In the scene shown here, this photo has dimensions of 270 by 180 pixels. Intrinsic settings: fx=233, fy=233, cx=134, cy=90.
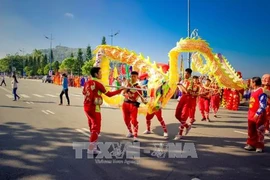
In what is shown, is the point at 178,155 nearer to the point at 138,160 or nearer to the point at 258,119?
the point at 138,160

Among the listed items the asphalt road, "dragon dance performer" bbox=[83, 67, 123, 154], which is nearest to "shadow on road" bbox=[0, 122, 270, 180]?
the asphalt road

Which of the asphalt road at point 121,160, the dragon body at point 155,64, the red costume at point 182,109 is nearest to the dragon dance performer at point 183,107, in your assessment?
the red costume at point 182,109

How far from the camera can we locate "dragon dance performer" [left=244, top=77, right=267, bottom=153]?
5.70m

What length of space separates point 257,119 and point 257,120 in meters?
0.03

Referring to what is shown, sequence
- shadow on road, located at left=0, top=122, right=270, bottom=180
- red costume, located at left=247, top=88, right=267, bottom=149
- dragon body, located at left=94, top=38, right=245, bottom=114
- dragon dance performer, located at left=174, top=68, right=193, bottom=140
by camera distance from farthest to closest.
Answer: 1. dragon body, located at left=94, top=38, right=245, bottom=114
2. dragon dance performer, located at left=174, top=68, right=193, bottom=140
3. red costume, located at left=247, top=88, right=267, bottom=149
4. shadow on road, located at left=0, top=122, right=270, bottom=180

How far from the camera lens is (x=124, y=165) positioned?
15.5ft

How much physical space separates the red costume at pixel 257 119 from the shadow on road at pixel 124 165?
1.20ft

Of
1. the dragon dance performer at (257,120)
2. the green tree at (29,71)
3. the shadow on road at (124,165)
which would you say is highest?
the green tree at (29,71)

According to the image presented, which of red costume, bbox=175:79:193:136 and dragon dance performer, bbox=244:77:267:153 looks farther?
red costume, bbox=175:79:193:136

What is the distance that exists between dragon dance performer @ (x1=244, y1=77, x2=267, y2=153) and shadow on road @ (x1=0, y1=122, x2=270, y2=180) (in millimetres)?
302

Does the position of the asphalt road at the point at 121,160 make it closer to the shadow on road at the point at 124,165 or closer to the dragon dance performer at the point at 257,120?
the shadow on road at the point at 124,165

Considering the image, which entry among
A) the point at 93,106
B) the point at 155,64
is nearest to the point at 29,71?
the point at 155,64

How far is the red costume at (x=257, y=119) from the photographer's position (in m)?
5.63

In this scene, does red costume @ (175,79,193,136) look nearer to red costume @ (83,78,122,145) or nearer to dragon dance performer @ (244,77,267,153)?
dragon dance performer @ (244,77,267,153)
